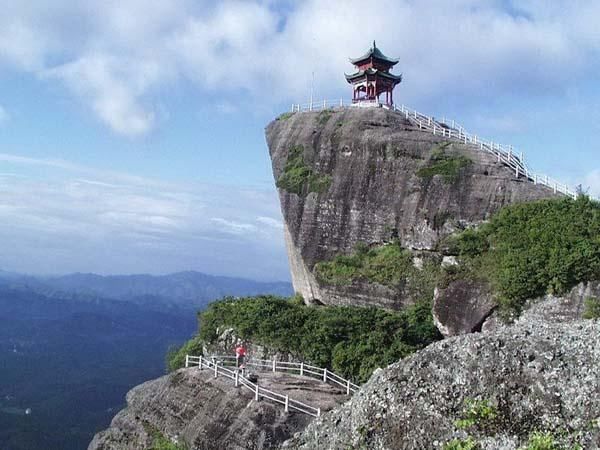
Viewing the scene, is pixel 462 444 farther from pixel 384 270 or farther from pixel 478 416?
pixel 384 270

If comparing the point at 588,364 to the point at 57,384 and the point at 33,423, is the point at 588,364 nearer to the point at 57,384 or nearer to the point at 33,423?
the point at 33,423

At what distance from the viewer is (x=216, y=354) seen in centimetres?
2927

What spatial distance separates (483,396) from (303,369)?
13314mm

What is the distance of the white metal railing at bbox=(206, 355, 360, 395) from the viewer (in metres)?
23.0

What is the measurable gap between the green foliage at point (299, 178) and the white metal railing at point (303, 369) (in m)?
10.6

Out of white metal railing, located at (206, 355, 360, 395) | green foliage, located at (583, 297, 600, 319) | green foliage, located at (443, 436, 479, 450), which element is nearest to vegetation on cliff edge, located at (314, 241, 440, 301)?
white metal railing, located at (206, 355, 360, 395)

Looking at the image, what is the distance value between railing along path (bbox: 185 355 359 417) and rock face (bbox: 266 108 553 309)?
520cm

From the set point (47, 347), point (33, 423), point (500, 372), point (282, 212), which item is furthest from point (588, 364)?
point (47, 347)

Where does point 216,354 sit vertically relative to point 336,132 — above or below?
below

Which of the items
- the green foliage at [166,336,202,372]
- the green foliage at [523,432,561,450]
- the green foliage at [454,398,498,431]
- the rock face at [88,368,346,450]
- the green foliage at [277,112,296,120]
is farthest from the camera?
the green foliage at [277,112,296,120]

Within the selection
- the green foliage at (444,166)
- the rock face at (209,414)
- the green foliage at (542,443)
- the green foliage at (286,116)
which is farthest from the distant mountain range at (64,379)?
the green foliage at (542,443)

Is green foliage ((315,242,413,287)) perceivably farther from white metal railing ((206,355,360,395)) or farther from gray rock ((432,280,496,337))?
white metal railing ((206,355,360,395))

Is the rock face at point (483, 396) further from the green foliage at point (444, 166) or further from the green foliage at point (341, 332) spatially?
the green foliage at point (444, 166)

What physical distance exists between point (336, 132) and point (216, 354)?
46.9 ft
